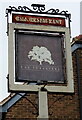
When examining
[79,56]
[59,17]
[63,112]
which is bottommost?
[63,112]

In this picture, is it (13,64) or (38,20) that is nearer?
(13,64)

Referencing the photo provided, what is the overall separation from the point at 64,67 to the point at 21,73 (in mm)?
999

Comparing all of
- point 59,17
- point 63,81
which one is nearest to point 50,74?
point 63,81

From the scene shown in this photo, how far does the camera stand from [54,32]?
29.0 feet

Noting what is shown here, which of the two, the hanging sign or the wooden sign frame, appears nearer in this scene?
the wooden sign frame

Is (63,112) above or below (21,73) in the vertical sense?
below

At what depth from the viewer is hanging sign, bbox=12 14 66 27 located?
8.63m

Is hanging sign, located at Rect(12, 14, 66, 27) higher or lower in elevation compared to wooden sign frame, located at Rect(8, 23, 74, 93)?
higher

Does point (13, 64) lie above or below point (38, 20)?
below

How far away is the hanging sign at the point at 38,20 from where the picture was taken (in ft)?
28.3

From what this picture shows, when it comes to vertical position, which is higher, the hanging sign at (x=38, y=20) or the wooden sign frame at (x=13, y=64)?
the hanging sign at (x=38, y=20)

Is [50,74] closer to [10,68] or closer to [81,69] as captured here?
[10,68]

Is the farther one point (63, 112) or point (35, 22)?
point (63, 112)

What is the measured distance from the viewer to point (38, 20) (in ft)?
28.8
